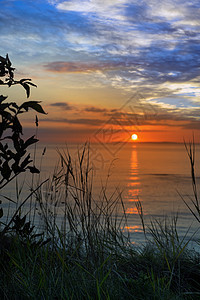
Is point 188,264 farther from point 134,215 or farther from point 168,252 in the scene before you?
point 134,215

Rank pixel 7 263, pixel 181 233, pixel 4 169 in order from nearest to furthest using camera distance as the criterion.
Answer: pixel 4 169 → pixel 7 263 → pixel 181 233

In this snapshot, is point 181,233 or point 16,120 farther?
point 181,233

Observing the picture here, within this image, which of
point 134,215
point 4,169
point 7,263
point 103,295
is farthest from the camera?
point 134,215

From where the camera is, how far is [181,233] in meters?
5.80

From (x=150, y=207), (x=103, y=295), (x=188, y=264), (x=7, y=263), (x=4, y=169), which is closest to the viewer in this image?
(x=103, y=295)

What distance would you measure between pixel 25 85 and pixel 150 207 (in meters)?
6.56

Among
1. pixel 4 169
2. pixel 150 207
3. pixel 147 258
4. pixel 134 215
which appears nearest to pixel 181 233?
pixel 134 215

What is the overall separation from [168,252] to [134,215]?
173 inches

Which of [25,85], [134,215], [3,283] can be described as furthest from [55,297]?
[134,215]

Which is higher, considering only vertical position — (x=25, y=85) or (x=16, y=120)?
(x=25, y=85)

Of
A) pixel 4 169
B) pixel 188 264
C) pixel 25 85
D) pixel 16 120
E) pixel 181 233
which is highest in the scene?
pixel 25 85

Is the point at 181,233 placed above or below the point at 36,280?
below

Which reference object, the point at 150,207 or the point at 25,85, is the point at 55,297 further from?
the point at 150,207

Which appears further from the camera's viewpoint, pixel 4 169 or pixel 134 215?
pixel 134 215
